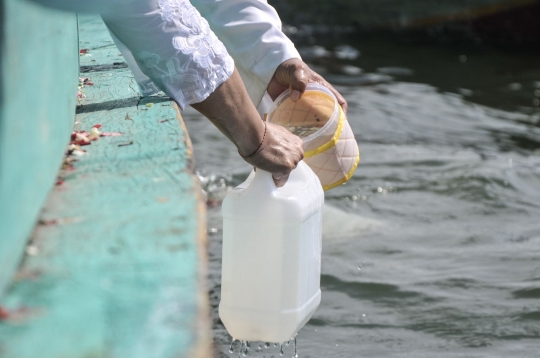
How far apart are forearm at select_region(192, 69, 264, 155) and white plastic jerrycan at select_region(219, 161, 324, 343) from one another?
0.17m

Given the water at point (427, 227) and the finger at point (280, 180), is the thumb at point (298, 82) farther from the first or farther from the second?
the water at point (427, 227)

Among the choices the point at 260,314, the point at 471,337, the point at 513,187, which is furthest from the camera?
the point at 513,187

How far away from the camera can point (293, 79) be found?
2.90 m

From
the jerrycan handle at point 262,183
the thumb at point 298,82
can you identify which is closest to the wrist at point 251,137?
the jerrycan handle at point 262,183

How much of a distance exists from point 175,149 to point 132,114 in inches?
19.9

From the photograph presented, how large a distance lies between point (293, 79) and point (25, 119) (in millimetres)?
1554

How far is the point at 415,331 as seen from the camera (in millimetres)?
3777

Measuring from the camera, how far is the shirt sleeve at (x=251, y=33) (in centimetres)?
293

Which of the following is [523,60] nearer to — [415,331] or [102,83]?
[415,331]

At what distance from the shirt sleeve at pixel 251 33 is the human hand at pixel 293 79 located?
0.02 m

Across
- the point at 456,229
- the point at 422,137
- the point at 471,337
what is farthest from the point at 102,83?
the point at 422,137

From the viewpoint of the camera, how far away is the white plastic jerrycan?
224 cm

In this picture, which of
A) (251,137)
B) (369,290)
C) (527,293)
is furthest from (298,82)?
(527,293)

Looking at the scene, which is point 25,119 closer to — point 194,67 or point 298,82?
point 194,67
